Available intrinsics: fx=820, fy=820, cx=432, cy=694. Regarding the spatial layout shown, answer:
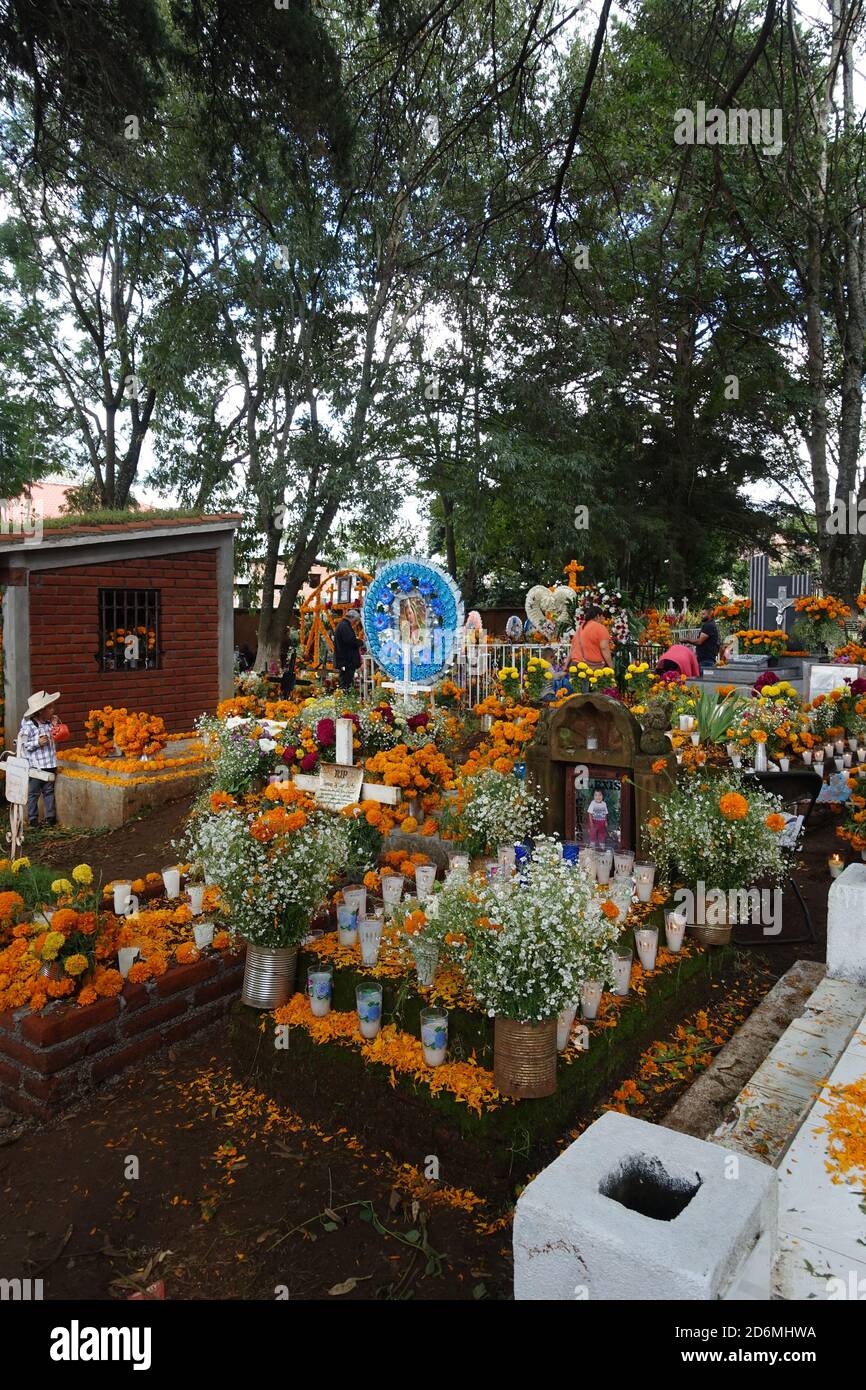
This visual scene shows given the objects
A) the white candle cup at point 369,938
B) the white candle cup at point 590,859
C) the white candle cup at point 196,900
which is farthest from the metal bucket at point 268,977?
the white candle cup at point 590,859

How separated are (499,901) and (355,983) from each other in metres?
1.18

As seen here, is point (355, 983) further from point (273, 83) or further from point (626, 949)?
point (273, 83)

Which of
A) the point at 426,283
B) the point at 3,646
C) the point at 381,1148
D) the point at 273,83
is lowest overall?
the point at 381,1148

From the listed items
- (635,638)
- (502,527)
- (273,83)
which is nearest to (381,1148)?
(273,83)

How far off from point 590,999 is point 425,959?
88 centimetres

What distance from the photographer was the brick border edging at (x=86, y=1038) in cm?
418

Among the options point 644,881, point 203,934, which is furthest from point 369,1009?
point 644,881

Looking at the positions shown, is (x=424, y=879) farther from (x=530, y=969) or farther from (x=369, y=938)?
(x=530, y=969)

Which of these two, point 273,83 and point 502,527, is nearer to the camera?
point 273,83

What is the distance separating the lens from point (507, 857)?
601cm

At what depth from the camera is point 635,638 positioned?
687 inches

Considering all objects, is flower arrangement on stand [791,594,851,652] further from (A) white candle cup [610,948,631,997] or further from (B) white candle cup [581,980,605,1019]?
(B) white candle cup [581,980,605,1019]

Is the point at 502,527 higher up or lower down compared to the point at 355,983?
higher up
